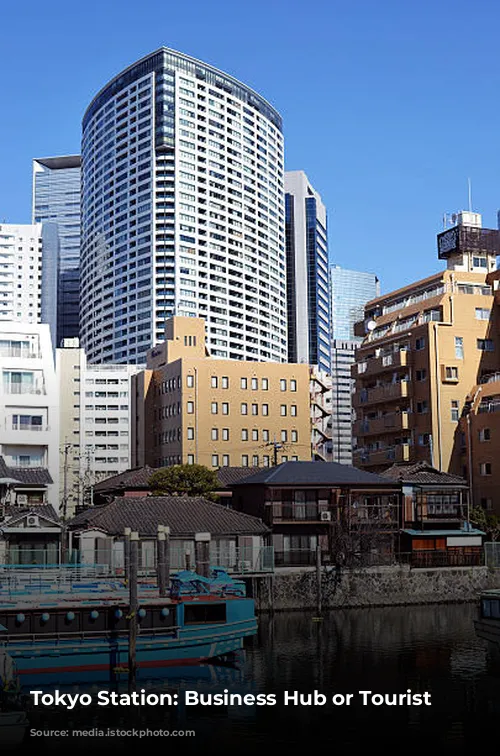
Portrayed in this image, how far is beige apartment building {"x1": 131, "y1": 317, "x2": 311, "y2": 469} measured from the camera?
427ft

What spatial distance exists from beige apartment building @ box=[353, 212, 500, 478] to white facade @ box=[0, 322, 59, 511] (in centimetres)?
3459

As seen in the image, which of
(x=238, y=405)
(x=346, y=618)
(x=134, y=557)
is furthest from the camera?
(x=238, y=405)

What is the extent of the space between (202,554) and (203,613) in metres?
9.80

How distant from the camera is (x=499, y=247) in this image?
113 metres

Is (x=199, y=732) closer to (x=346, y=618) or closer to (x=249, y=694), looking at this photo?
(x=249, y=694)

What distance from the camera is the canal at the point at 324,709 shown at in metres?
34.2

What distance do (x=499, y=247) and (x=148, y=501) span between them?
58.5 m

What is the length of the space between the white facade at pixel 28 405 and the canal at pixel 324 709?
141 ft

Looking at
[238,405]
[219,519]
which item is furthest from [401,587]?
[238,405]

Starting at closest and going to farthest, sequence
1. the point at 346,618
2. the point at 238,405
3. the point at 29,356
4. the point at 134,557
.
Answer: the point at 134,557, the point at 346,618, the point at 29,356, the point at 238,405

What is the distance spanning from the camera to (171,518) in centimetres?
7194

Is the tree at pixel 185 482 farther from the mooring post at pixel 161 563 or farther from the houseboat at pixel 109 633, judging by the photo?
the houseboat at pixel 109 633

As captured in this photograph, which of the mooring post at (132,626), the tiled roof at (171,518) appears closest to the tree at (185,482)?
the tiled roof at (171,518)

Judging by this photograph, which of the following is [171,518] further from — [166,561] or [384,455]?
[384,455]
